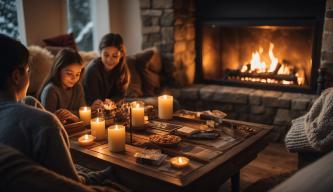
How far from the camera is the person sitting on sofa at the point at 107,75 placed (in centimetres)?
271

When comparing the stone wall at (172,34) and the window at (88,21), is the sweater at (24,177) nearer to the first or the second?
the stone wall at (172,34)

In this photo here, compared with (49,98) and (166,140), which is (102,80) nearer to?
(49,98)

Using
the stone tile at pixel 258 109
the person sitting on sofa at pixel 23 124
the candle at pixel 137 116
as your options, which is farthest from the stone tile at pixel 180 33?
the person sitting on sofa at pixel 23 124

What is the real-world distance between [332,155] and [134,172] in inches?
29.9

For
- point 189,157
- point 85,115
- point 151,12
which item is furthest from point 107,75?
point 189,157

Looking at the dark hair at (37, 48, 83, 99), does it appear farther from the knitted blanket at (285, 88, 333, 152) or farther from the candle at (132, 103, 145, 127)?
the knitted blanket at (285, 88, 333, 152)

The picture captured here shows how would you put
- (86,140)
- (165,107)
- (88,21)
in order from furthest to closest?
(88,21) < (165,107) < (86,140)

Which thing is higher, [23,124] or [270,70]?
[23,124]

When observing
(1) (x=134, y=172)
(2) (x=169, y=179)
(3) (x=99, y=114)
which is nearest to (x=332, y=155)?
(2) (x=169, y=179)

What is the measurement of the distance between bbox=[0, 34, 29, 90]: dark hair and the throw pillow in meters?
2.32

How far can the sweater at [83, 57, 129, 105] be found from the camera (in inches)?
110

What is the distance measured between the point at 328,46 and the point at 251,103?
815 millimetres

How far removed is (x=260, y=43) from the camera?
3768 millimetres

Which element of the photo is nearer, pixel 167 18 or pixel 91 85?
pixel 91 85
